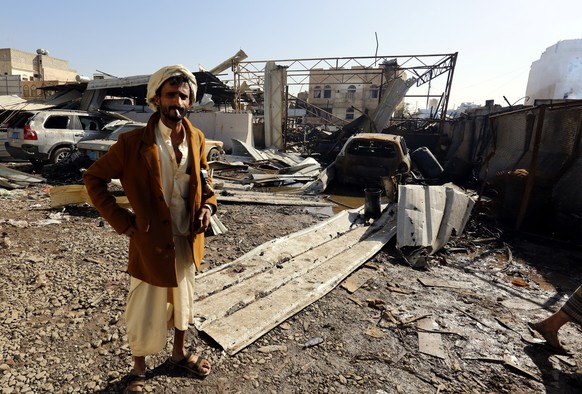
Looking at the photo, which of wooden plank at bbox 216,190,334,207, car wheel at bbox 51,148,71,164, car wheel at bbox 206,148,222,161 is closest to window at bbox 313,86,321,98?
car wheel at bbox 206,148,222,161

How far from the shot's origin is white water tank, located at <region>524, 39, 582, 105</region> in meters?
44.0

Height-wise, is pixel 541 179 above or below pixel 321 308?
above

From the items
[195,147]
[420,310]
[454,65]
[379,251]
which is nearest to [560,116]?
[379,251]

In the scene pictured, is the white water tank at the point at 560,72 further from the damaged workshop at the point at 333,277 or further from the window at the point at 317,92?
the damaged workshop at the point at 333,277

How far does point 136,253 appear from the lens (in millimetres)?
1939

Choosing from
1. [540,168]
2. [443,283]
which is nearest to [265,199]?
[443,283]

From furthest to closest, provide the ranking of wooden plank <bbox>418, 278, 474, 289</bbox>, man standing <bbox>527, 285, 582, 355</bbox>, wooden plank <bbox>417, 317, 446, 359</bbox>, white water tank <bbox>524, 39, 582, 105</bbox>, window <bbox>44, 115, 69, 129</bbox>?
1. white water tank <bbox>524, 39, 582, 105</bbox>
2. window <bbox>44, 115, 69, 129</bbox>
3. wooden plank <bbox>418, 278, 474, 289</bbox>
4. wooden plank <bbox>417, 317, 446, 359</bbox>
5. man standing <bbox>527, 285, 582, 355</bbox>

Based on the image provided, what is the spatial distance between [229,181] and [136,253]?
7991 millimetres

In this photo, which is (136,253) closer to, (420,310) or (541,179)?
(420,310)

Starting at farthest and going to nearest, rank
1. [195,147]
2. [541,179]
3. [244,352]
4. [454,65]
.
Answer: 1. [454,65]
2. [541,179]
3. [244,352]
4. [195,147]

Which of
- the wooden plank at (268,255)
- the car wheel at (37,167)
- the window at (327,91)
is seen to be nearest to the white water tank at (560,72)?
the window at (327,91)

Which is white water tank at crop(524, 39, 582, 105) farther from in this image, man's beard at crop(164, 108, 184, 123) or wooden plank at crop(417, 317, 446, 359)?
man's beard at crop(164, 108, 184, 123)

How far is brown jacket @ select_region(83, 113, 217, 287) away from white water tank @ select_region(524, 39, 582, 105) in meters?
52.3

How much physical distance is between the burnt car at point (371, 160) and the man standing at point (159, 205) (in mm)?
6789
